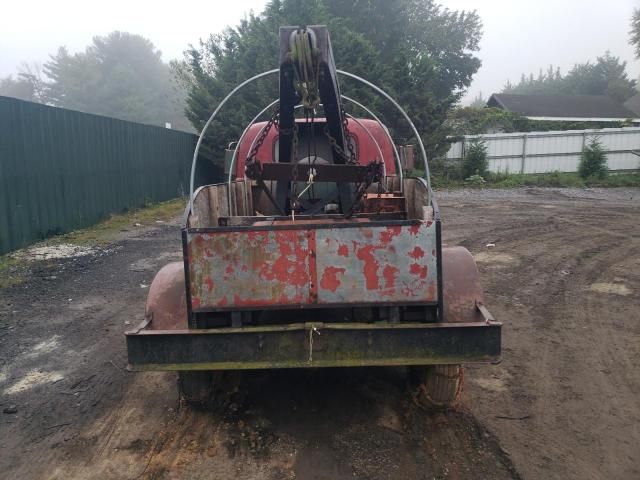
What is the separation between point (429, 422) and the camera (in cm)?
344

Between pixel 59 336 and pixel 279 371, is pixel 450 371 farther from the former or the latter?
pixel 59 336

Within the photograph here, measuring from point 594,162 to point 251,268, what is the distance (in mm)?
22427

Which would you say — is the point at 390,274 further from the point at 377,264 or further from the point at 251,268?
the point at 251,268

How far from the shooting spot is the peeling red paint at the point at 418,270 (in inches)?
123

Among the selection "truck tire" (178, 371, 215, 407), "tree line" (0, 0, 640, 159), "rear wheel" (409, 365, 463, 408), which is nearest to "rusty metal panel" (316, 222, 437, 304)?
"rear wheel" (409, 365, 463, 408)

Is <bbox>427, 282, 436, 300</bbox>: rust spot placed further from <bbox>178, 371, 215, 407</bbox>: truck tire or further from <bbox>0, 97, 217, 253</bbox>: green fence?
<bbox>0, 97, 217, 253</bbox>: green fence

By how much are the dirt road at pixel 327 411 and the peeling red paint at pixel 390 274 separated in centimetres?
99

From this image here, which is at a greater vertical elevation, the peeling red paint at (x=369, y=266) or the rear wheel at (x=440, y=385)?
the peeling red paint at (x=369, y=266)

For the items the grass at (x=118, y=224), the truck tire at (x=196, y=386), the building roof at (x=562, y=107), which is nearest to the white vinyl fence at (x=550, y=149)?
the building roof at (x=562, y=107)

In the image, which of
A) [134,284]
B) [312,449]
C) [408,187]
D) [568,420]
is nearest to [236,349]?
[312,449]

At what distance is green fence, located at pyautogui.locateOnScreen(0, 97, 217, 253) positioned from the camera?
9.30 m

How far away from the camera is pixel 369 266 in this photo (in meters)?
3.13

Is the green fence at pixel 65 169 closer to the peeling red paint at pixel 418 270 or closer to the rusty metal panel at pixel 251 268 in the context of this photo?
the rusty metal panel at pixel 251 268

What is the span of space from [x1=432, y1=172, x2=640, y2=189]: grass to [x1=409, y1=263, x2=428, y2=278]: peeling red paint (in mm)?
19678
